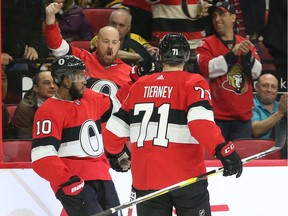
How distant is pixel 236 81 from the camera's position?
18.1ft

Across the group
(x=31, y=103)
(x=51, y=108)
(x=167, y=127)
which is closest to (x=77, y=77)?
(x=51, y=108)

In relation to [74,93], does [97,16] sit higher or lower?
lower

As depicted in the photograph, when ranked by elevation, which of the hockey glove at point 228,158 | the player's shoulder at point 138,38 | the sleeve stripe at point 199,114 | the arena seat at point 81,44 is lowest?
the arena seat at point 81,44

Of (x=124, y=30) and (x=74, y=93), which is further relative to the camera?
(x=124, y=30)

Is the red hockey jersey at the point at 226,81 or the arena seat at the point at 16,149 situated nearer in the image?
the arena seat at the point at 16,149

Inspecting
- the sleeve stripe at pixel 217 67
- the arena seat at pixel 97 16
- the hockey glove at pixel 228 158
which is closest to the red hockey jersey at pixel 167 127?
the hockey glove at pixel 228 158

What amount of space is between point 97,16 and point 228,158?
317 cm

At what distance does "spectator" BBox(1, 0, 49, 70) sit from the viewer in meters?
5.78

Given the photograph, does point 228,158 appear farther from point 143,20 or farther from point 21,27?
point 143,20

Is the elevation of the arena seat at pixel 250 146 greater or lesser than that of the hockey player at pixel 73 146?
lesser

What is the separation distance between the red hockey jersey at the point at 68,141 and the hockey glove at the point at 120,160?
4.3 inches

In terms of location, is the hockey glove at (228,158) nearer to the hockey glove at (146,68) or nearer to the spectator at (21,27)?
the hockey glove at (146,68)

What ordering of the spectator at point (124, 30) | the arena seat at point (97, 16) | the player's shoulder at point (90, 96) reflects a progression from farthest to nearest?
1. the arena seat at point (97, 16)
2. the spectator at point (124, 30)
3. the player's shoulder at point (90, 96)

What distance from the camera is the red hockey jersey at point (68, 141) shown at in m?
4.12
